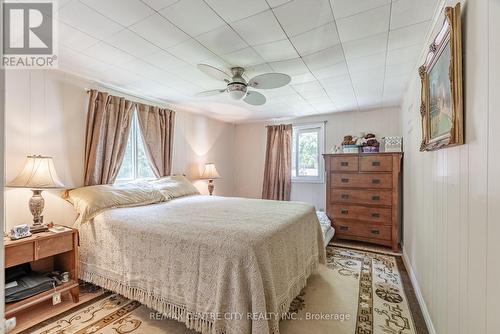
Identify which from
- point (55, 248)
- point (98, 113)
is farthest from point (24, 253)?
point (98, 113)

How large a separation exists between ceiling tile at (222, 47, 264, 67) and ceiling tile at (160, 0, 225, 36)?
0.40 meters

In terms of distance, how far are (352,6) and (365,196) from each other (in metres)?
2.83

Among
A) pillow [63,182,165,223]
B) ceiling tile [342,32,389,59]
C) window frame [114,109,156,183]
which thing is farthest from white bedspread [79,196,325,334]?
ceiling tile [342,32,389,59]

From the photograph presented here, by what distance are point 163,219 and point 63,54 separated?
1829 mm

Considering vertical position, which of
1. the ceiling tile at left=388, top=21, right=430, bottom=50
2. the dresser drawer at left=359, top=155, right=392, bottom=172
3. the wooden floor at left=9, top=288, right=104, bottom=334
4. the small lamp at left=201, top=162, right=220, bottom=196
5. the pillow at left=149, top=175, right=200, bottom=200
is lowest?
the wooden floor at left=9, top=288, right=104, bottom=334

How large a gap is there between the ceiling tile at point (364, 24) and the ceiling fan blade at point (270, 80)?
53 centimetres

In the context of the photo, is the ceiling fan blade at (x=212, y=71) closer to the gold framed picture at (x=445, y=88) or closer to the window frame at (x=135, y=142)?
the gold framed picture at (x=445, y=88)

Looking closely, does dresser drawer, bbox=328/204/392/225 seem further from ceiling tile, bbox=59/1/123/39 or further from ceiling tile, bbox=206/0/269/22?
ceiling tile, bbox=59/1/123/39

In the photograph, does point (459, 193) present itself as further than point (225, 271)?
No

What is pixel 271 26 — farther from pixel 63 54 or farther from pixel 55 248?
pixel 55 248

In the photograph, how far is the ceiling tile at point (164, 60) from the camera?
2172 millimetres

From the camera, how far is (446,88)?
4.10ft

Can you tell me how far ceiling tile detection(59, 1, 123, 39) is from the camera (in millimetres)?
1535

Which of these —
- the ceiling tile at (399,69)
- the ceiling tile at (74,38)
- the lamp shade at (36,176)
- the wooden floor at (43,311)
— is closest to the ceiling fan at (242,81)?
the ceiling tile at (74,38)
